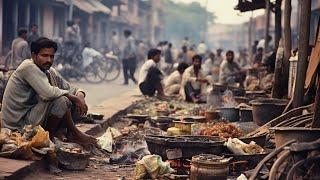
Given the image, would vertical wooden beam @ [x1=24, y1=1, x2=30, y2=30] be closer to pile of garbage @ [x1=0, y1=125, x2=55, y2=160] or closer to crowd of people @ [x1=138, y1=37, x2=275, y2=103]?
crowd of people @ [x1=138, y1=37, x2=275, y2=103]

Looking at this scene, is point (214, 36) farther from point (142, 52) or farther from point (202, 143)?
point (202, 143)

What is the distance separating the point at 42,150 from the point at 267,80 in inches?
303

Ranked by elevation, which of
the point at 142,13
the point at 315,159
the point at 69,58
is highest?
the point at 142,13

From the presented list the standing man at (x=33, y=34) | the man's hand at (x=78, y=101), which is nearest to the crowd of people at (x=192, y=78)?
the standing man at (x=33, y=34)

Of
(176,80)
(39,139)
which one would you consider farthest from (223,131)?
(176,80)

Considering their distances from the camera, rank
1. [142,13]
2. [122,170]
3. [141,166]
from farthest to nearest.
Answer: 1. [142,13]
2. [122,170]
3. [141,166]

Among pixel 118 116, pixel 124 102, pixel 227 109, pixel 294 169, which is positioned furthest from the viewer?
pixel 124 102

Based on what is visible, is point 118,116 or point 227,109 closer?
point 227,109

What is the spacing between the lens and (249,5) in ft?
48.9

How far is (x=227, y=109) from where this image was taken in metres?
10.5

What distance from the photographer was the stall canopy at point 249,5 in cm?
1465

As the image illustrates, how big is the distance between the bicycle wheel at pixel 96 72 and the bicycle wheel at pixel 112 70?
10.2 inches

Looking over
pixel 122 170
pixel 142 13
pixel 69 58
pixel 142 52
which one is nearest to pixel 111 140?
pixel 122 170

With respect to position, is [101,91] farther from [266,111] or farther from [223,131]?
[223,131]
